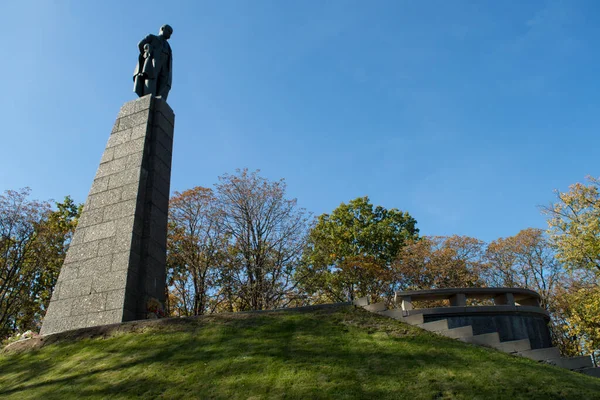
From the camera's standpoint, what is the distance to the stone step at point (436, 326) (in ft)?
28.6

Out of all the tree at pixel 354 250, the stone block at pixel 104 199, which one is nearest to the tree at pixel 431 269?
the tree at pixel 354 250

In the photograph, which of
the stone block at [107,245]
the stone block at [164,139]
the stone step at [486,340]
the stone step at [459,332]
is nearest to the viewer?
the stone step at [486,340]

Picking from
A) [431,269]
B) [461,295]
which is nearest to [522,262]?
[431,269]

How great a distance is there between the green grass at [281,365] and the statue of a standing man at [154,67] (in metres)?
8.09

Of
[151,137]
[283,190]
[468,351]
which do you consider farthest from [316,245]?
[468,351]

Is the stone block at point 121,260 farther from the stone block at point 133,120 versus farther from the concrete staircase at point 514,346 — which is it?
the concrete staircase at point 514,346

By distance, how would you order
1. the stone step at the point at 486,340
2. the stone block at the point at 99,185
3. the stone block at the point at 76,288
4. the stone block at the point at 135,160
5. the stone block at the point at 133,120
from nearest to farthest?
1. the stone step at the point at 486,340
2. the stone block at the point at 76,288
3. the stone block at the point at 135,160
4. the stone block at the point at 99,185
5. the stone block at the point at 133,120

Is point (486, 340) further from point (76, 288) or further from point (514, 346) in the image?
point (76, 288)

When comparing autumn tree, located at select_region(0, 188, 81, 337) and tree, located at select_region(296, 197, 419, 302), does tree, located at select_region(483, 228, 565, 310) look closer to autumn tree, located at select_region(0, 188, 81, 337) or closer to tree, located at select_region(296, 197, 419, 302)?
tree, located at select_region(296, 197, 419, 302)

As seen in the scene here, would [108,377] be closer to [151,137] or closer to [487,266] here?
[151,137]

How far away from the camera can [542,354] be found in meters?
8.02

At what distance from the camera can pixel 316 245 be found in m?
32.5

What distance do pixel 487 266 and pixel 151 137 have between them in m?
27.6

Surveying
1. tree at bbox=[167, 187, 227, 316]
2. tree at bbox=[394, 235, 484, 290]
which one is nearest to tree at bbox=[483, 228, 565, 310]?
tree at bbox=[394, 235, 484, 290]
